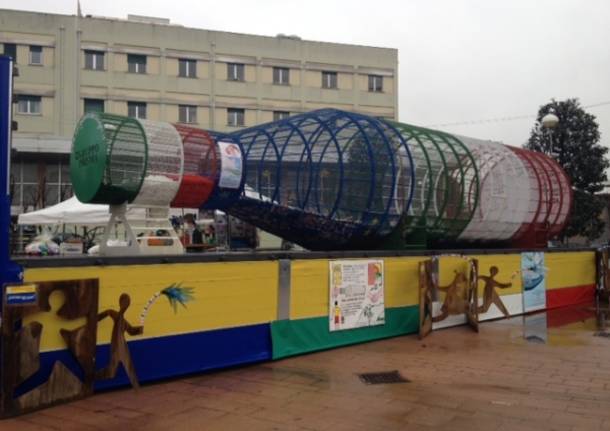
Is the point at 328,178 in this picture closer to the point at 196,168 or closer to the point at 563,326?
the point at 196,168

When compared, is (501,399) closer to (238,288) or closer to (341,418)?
(341,418)

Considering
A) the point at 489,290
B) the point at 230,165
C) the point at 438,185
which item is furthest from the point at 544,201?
the point at 230,165

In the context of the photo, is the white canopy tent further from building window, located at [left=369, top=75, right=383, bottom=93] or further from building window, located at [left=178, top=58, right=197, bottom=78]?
building window, located at [left=369, top=75, right=383, bottom=93]

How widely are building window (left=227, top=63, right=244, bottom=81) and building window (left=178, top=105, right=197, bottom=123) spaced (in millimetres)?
3346

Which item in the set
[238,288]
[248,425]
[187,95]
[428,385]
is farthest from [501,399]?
[187,95]

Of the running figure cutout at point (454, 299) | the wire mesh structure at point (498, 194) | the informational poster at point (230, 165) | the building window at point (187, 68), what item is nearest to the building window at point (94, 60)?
the building window at point (187, 68)

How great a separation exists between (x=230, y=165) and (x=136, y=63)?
1268 inches

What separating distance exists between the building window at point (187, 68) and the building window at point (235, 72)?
231cm

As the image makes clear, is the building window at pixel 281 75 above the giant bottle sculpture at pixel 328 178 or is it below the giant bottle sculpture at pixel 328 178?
above

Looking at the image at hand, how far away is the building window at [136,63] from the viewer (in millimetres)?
40156

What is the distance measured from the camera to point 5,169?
5969 millimetres

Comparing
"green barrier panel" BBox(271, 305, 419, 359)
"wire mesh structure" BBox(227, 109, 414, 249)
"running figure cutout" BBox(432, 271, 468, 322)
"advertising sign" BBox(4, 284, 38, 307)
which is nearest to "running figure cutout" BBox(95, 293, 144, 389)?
"advertising sign" BBox(4, 284, 38, 307)

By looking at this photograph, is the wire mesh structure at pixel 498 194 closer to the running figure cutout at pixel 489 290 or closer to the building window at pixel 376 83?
the running figure cutout at pixel 489 290

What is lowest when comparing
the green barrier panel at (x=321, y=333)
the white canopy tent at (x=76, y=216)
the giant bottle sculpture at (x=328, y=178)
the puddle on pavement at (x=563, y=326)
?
the puddle on pavement at (x=563, y=326)
